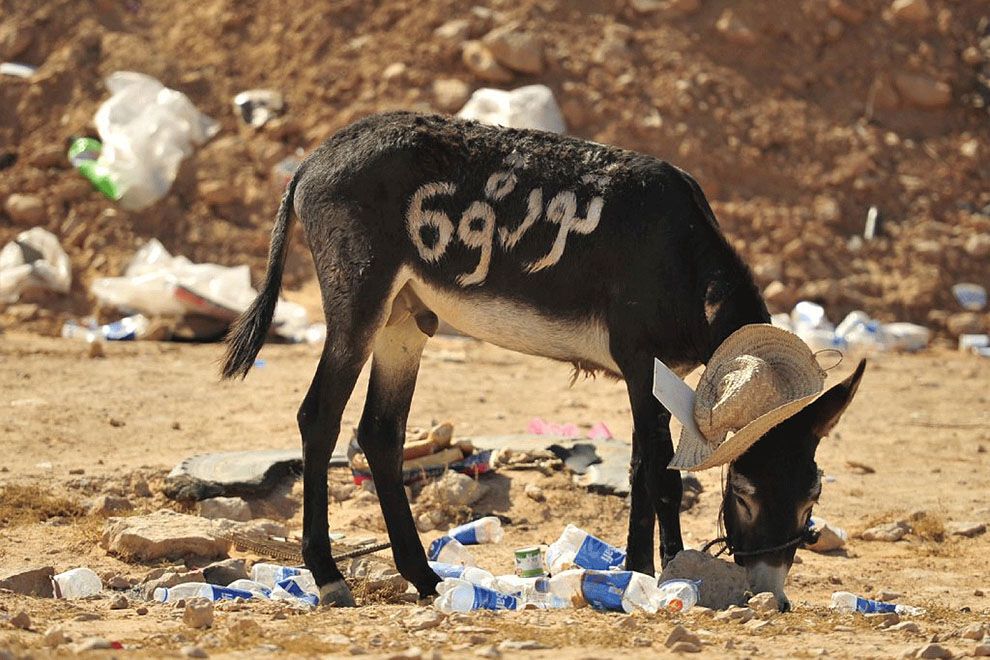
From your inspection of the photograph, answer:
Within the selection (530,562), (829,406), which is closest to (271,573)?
(530,562)

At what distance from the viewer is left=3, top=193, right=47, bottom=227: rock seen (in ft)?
46.8

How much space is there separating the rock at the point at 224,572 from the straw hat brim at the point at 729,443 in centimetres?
202

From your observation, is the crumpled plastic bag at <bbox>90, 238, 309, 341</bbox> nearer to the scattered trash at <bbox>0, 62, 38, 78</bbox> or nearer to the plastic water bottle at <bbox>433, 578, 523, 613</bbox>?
the scattered trash at <bbox>0, 62, 38, 78</bbox>

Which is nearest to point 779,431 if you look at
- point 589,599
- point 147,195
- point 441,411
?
point 589,599

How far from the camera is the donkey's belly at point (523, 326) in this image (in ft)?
19.7

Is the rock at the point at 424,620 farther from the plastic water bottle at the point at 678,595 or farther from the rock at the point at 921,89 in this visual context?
the rock at the point at 921,89

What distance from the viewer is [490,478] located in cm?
798

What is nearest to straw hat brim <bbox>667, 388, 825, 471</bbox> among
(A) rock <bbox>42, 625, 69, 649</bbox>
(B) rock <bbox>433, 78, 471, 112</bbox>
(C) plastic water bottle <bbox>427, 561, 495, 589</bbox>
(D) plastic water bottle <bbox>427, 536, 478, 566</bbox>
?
(C) plastic water bottle <bbox>427, 561, 495, 589</bbox>

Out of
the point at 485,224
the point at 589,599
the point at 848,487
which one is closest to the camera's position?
the point at 589,599

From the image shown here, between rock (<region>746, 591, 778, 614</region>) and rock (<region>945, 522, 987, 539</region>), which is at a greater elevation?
rock (<region>746, 591, 778, 614</region>)

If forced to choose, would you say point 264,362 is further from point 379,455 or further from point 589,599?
point 589,599

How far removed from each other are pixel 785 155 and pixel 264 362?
22.9 ft

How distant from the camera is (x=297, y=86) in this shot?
51.5ft

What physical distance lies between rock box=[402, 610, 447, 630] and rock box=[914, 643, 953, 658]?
1.60 metres
